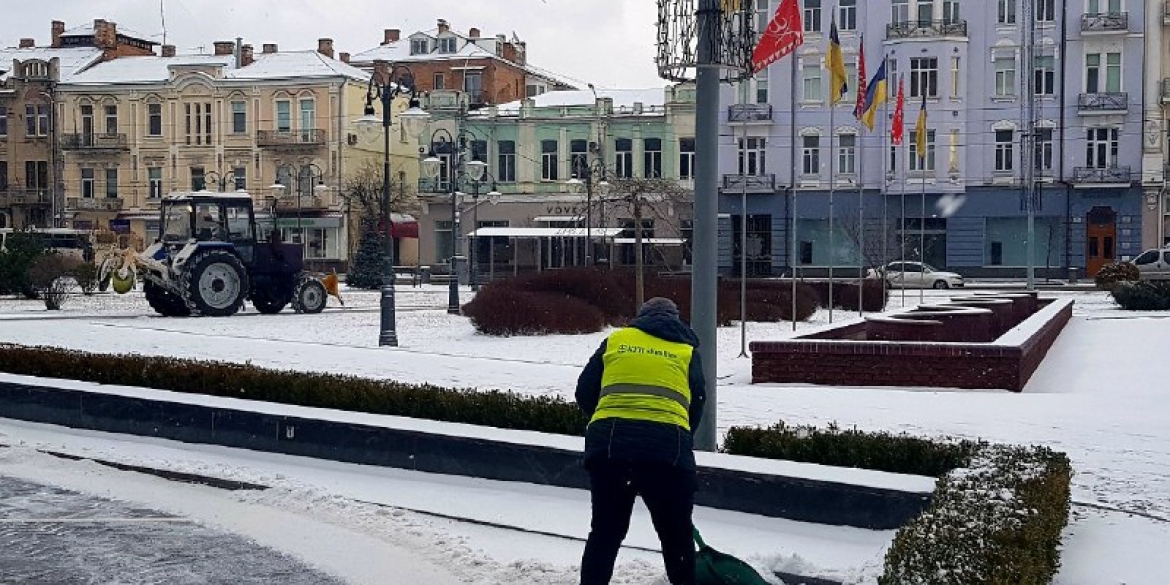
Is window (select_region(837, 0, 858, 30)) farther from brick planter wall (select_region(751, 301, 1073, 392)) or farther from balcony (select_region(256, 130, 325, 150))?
brick planter wall (select_region(751, 301, 1073, 392))

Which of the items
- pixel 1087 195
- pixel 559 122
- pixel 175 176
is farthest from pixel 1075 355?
pixel 175 176

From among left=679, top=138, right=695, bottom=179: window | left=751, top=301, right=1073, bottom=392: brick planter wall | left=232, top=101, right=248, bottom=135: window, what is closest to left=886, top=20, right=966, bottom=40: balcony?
left=679, top=138, right=695, bottom=179: window

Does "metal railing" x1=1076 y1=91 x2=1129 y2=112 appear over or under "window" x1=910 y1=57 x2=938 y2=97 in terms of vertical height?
under

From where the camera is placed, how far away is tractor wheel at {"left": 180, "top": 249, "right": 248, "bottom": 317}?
27516 mm

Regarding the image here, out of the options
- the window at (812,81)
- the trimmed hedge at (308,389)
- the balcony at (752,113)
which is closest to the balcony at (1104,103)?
the window at (812,81)

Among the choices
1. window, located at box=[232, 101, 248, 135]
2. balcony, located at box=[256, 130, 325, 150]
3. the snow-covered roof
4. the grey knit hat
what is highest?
the snow-covered roof

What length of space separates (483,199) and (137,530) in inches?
2144

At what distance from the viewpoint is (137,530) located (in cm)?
909

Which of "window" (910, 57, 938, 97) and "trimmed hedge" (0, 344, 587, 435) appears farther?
"window" (910, 57, 938, 97)

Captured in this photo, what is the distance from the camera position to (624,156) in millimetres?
61312

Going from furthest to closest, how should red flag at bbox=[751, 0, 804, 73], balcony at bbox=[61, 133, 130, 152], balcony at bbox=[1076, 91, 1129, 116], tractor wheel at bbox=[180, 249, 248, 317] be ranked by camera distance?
balcony at bbox=[61, 133, 130, 152]
balcony at bbox=[1076, 91, 1129, 116]
tractor wheel at bbox=[180, 249, 248, 317]
red flag at bbox=[751, 0, 804, 73]

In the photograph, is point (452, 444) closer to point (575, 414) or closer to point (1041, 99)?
point (575, 414)

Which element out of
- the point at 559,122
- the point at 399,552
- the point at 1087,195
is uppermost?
the point at 559,122

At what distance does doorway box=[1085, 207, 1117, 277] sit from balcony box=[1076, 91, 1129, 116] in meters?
3.93
